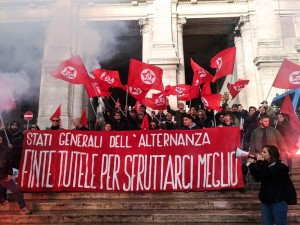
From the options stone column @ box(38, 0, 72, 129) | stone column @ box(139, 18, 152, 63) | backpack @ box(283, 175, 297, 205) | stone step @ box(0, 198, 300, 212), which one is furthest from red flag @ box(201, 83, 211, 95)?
stone column @ box(38, 0, 72, 129)

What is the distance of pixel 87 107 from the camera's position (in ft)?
53.3

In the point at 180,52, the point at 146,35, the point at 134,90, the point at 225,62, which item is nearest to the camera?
the point at 134,90

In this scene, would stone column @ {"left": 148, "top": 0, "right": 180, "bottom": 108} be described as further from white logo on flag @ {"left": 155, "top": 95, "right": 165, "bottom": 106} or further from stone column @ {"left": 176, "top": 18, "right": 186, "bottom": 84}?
white logo on flag @ {"left": 155, "top": 95, "right": 165, "bottom": 106}

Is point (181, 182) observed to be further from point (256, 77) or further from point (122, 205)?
point (256, 77)

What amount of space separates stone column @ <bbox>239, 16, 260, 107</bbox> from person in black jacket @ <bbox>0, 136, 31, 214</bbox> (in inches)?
459

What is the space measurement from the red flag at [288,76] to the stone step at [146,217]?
146 inches

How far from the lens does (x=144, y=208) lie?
19.9ft

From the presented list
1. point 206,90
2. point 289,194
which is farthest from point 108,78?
point 289,194

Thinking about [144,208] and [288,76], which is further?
[288,76]

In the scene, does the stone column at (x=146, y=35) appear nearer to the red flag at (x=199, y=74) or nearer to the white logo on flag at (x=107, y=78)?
the red flag at (x=199, y=74)

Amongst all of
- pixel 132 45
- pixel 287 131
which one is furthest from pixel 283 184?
pixel 132 45

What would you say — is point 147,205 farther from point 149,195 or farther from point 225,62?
point 225,62

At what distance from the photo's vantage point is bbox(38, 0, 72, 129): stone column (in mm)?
14617

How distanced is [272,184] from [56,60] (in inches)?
513
